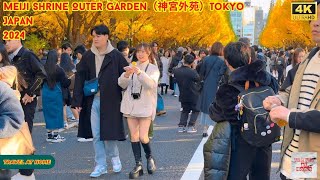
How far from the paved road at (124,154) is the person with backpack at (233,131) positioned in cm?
242

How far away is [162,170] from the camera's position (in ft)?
22.6

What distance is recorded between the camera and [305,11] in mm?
3311

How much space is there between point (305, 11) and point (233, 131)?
117 centimetres

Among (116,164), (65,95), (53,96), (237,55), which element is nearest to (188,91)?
(65,95)

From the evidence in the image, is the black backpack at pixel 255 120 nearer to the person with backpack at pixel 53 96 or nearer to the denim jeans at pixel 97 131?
the denim jeans at pixel 97 131

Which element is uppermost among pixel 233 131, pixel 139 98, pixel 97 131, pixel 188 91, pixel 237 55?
pixel 237 55

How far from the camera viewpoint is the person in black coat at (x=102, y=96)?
642 centimetres

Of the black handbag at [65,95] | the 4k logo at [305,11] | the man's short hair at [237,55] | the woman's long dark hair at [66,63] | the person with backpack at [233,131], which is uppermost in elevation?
the 4k logo at [305,11]

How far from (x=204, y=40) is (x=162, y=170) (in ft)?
208

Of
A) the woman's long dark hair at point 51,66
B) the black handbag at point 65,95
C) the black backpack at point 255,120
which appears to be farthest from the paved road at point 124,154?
the black backpack at point 255,120

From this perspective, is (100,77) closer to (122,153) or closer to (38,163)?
(122,153)

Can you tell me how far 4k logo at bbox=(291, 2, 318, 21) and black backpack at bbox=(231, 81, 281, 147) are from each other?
71 cm

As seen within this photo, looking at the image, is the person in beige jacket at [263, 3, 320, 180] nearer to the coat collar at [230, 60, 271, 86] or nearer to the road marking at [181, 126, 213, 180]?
the coat collar at [230, 60, 271, 86]

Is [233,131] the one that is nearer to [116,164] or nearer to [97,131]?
[97,131]
